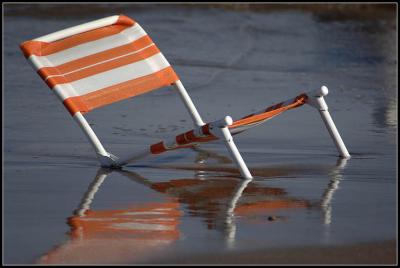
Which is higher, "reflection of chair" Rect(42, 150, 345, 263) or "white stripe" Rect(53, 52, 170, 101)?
"white stripe" Rect(53, 52, 170, 101)

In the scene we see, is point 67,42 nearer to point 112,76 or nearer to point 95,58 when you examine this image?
point 95,58

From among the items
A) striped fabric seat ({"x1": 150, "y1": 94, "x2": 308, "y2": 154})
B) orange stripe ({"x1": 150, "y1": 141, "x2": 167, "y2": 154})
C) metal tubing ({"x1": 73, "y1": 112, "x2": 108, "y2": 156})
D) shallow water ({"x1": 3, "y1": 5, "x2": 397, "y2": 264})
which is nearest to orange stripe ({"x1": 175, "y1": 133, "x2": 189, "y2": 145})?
striped fabric seat ({"x1": 150, "y1": 94, "x2": 308, "y2": 154})

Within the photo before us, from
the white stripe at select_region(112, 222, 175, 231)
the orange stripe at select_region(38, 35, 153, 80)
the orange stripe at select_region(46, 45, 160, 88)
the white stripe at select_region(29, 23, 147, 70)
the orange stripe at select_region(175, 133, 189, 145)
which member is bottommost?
the white stripe at select_region(112, 222, 175, 231)

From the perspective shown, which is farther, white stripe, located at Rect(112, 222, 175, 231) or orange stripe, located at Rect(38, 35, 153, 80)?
orange stripe, located at Rect(38, 35, 153, 80)

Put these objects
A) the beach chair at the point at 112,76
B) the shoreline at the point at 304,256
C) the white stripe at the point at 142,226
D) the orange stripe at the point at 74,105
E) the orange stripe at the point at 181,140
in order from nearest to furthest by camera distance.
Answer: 1. the shoreline at the point at 304,256
2. the white stripe at the point at 142,226
3. the orange stripe at the point at 181,140
4. the beach chair at the point at 112,76
5. the orange stripe at the point at 74,105

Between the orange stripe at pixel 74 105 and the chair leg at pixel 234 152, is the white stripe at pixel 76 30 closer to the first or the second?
the orange stripe at pixel 74 105

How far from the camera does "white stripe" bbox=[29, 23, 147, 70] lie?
5996 millimetres

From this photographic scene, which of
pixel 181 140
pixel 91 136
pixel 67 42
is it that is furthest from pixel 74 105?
pixel 181 140

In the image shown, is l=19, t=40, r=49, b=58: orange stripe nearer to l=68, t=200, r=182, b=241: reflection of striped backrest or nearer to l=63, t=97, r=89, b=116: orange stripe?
l=63, t=97, r=89, b=116: orange stripe

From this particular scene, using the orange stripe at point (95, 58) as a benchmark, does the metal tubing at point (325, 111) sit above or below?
below

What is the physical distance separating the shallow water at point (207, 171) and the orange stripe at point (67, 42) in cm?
67

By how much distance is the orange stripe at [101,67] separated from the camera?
19.4 feet

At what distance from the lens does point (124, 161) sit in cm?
588

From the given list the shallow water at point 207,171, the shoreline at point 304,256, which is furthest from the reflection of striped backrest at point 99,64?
the shoreline at point 304,256
